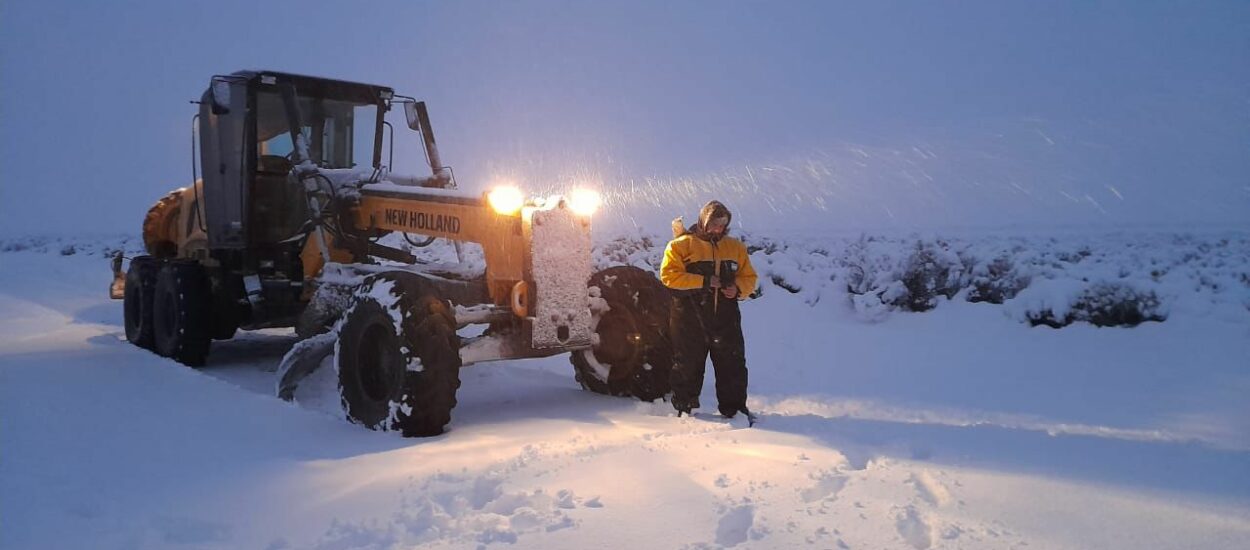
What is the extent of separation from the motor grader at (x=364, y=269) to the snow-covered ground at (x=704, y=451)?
1.17ft

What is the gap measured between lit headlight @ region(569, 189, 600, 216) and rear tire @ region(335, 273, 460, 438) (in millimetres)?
1143

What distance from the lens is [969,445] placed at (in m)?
4.36

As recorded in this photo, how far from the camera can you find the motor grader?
5359 millimetres

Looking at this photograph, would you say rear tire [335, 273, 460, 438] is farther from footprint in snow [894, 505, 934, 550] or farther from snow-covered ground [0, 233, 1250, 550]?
footprint in snow [894, 505, 934, 550]

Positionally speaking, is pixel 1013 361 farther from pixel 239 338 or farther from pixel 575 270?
pixel 239 338

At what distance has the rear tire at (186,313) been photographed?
25.8 feet

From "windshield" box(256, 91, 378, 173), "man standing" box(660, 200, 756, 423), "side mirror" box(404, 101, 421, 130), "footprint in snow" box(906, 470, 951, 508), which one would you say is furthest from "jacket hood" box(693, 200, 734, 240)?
"windshield" box(256, 91, 378, 173)

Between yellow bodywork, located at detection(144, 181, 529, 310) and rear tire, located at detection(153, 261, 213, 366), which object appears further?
rear tire, located at detection(153, 261, 213, 366)

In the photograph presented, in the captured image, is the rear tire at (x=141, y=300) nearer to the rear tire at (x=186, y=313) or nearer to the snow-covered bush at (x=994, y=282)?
the rear tire at (x=186, y=313)

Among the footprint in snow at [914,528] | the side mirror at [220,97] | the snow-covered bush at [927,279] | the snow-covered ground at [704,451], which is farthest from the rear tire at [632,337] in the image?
the snow-covered bush at [927,279]

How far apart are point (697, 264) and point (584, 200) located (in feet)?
2.94

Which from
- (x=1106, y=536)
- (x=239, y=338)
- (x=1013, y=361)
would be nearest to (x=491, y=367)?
Result: (x=239, y=338)

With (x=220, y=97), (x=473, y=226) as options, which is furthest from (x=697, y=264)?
(x=220, y=97)

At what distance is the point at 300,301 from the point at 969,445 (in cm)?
570
